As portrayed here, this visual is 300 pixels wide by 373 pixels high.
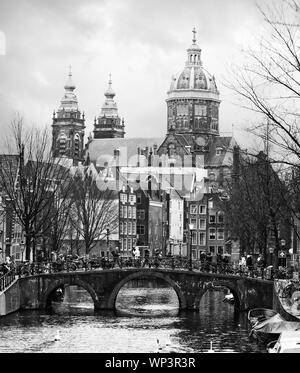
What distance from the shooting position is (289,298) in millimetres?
50719

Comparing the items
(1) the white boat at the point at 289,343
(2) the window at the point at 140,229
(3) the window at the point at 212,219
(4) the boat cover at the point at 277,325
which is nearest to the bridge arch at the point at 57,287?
(4) the boat cover at the point at 277,325

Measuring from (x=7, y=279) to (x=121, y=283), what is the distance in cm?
912

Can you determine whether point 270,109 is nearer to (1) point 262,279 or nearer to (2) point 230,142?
(1) point 262,279

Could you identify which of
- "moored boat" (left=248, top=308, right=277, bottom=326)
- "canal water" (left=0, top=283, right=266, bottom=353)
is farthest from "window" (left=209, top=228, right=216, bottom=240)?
"moored boat" (left=248, top=308, right=277, bottom=326)

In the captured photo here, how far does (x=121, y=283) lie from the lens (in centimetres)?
6500

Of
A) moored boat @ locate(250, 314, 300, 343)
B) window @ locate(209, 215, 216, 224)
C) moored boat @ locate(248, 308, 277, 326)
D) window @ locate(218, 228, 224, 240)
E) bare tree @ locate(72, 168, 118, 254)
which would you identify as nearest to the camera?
moored boat @ locate(250, 314, 300, 343)

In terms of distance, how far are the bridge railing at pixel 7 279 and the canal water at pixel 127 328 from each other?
1.45 meters

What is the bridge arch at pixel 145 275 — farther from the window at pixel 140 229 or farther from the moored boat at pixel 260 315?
the window at pixel 140 229

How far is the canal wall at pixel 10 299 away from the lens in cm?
5456

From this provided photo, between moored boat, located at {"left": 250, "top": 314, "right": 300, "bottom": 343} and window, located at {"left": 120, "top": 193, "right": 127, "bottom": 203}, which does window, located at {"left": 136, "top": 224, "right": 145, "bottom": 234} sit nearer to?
window, located at {"left": 120, "top": 193, "right": 127, "bottom": 203}

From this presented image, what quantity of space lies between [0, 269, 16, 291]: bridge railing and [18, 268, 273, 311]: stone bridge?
0.61 m

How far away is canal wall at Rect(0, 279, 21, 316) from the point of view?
54.6m
